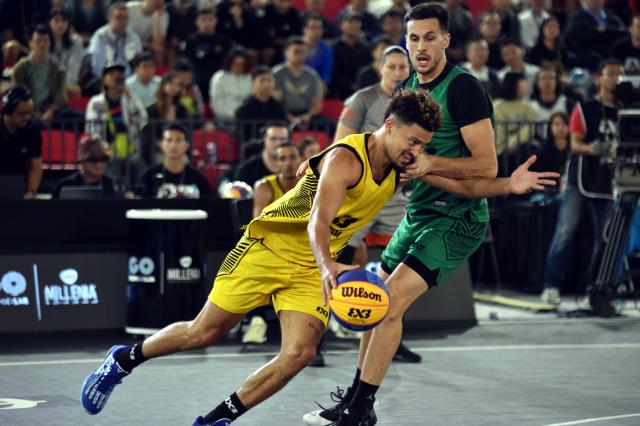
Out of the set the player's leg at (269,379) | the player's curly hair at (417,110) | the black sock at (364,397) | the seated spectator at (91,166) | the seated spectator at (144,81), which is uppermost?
the seated spectator at (144,81)

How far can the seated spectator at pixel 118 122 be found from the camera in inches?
538

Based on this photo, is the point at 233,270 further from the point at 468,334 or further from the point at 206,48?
the point at 206,48

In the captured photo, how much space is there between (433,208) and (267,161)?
14.4ft

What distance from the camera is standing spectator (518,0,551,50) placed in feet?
62.5

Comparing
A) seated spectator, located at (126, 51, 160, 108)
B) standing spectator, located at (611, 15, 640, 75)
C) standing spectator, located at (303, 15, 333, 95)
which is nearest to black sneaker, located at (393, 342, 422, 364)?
seated spectator, located at (126, 51, 160, 108)

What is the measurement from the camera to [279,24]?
1734 cm

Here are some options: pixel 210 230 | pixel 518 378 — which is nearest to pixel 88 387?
pixel 518 378

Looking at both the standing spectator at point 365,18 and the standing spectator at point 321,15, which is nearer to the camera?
the standing spectator at point 321,15

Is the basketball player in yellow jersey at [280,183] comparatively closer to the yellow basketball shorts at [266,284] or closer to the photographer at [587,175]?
the yellow basketball shorts at [266,284]

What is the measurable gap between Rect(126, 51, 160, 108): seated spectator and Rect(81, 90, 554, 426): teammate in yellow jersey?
8063mm

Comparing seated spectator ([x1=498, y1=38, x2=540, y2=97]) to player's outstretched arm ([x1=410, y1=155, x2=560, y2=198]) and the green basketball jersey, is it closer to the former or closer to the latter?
the green basketball jersey

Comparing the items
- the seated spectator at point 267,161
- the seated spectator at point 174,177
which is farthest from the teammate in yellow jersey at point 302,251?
the seated spectator at point 174,177

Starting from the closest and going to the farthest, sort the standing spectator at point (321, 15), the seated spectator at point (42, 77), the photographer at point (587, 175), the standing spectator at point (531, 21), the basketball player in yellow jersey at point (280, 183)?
the basketball player in yellow jersey at point (280, 183), the photographer at point (587, 175), the seated spectator at point (42, 77), the standing spectator at point (321, 15), the standing spectator at point (531, 21)

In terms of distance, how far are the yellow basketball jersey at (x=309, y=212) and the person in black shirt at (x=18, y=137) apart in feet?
19.7
